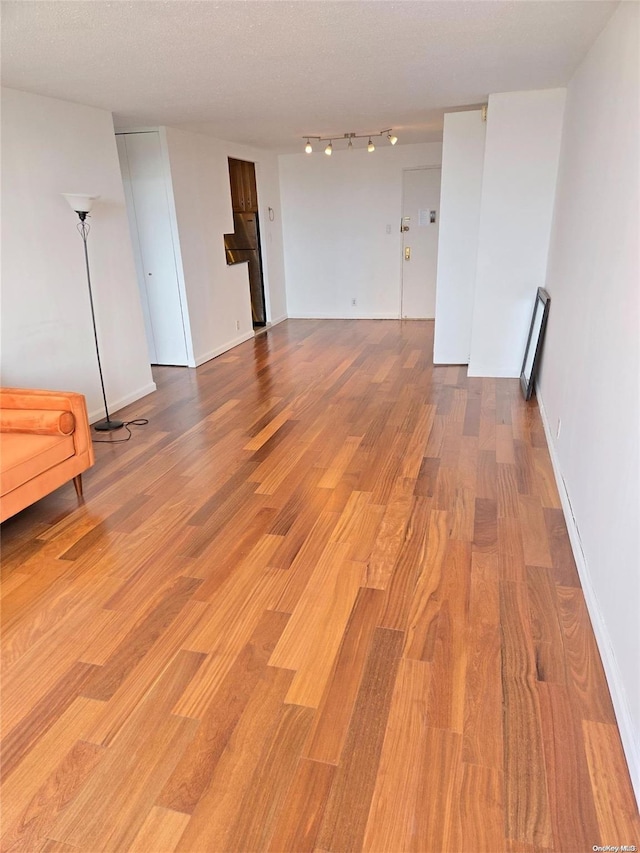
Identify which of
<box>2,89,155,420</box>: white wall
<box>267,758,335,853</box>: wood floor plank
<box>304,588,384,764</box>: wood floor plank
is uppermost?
<box>2,89,155,420</box>: white wall

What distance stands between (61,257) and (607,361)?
3.68 metres

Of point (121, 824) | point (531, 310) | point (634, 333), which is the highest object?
point (634, 333)

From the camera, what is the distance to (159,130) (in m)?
5.18

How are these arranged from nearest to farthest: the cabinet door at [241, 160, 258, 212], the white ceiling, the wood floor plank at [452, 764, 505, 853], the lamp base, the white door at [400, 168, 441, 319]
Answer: the wood floor plank at [452, 764, 505, 853]
the white ceiling
the lamp base
the cabinet door at [241, 160, 258, 212]
the white door at [400, 168, 441, 319]

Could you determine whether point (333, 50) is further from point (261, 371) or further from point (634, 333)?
point (261, 371)

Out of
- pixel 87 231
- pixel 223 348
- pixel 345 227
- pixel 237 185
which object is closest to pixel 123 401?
pixel 87 231

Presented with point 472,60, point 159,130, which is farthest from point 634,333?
point 159,130

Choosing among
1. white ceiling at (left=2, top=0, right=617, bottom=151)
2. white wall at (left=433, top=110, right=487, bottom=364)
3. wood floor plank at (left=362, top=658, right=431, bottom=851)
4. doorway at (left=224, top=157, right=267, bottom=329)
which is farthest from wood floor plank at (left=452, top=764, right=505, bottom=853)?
doorway at (left=224, top=157, right=267, bottom=329)

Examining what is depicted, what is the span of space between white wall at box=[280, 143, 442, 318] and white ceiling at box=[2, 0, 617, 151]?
9.67 feet

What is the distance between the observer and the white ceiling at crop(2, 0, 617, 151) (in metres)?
2.41

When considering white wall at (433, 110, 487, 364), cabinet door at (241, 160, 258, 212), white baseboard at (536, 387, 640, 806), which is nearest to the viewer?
white baseboard at (536, 387, 640, 806)

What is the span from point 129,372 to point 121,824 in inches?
156

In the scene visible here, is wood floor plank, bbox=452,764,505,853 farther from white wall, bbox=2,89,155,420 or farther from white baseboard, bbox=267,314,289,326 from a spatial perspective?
white baseboard, bbox=267,314,289,326

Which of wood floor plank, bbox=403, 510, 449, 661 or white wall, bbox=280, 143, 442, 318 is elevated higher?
white wall, bbox=280, 143, 442, 318
